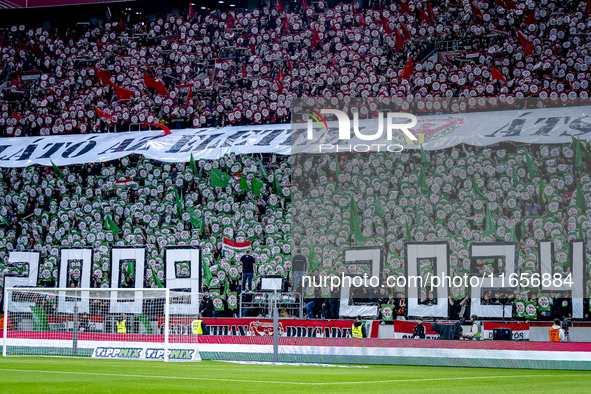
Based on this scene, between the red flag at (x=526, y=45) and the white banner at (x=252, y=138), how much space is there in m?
4.63

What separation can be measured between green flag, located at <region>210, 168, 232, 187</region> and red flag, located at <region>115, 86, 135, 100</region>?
6262 millimetres

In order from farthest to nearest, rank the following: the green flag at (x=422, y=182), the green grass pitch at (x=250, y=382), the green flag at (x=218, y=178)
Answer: the green flag at (x=218, y=178) < the green flag at (x=422, y=182) < the green grass pitch at (x=250, y=382)

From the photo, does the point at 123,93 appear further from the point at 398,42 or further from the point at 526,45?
the point at 526,45

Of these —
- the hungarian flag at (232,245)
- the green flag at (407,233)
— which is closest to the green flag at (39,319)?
the hungarian flag at (232,245)

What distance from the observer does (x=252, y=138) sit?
24.0 meters

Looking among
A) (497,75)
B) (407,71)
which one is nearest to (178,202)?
(407,71)

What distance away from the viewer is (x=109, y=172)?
27047 mm

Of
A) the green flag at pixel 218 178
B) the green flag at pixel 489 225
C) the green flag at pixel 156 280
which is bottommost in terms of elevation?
the green flag at pixel 156 280

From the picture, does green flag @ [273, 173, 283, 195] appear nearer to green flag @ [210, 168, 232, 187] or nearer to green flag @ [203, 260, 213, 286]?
green flag @ [210, 168, 232, 187]

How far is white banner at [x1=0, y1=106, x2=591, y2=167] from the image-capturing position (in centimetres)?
1997

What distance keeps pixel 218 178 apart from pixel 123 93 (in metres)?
6.53

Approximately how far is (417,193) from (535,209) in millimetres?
2960

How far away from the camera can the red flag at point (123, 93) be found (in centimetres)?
2883

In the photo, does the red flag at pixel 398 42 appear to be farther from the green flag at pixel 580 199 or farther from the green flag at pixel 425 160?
the green flag at pixel 580 199
